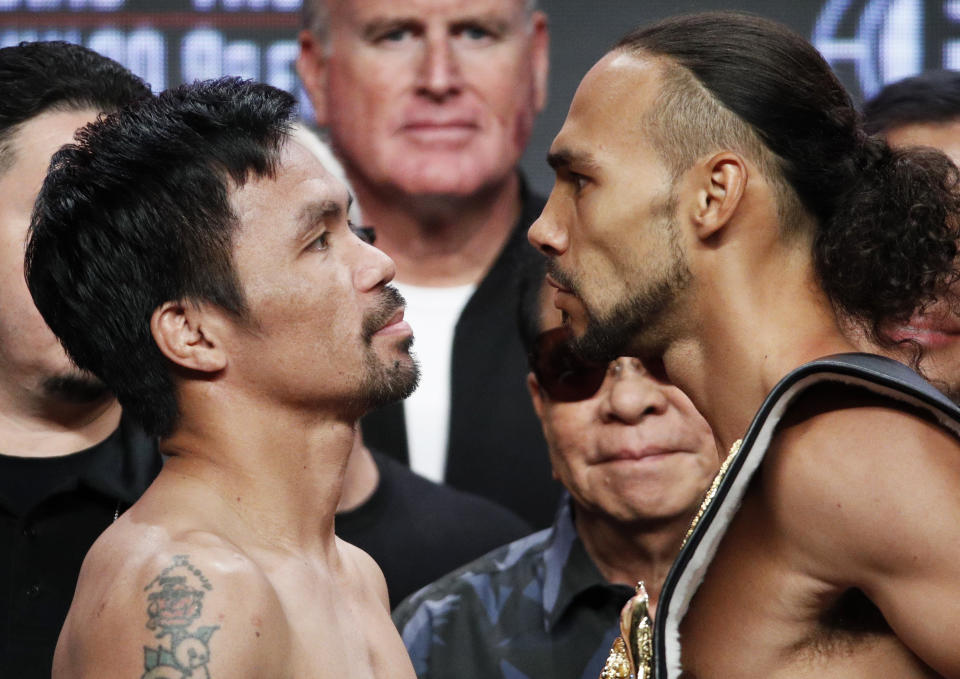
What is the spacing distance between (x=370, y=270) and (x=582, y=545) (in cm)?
115

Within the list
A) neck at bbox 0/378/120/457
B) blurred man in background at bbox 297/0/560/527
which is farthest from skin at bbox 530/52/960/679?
blurred man in background at bbox 297/0/560/527

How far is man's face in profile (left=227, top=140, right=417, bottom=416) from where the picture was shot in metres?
2.64

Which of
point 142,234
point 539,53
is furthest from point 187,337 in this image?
point 539,53

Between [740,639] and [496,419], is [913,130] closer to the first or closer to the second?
[496,419]

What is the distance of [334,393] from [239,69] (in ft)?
8.47

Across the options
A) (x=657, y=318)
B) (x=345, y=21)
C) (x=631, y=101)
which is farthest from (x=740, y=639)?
(x=345, y=21)

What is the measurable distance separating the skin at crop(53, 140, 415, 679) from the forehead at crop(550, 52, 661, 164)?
0.49 meters

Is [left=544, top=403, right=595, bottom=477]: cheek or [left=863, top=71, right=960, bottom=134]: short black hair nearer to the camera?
[left=544, top=403, right=595, bottom=477]: cheek

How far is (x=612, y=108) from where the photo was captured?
2877mm

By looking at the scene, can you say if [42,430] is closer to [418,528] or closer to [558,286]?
[418,528]

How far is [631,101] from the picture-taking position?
2859 mm

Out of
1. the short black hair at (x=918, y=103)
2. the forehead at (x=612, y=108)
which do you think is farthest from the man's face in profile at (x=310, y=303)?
the short black hair at (x=918, y=103)

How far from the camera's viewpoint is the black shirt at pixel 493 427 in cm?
436

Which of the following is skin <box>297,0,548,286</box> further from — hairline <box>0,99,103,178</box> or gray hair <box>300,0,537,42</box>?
hairline <box>0,99,103,178</box>
